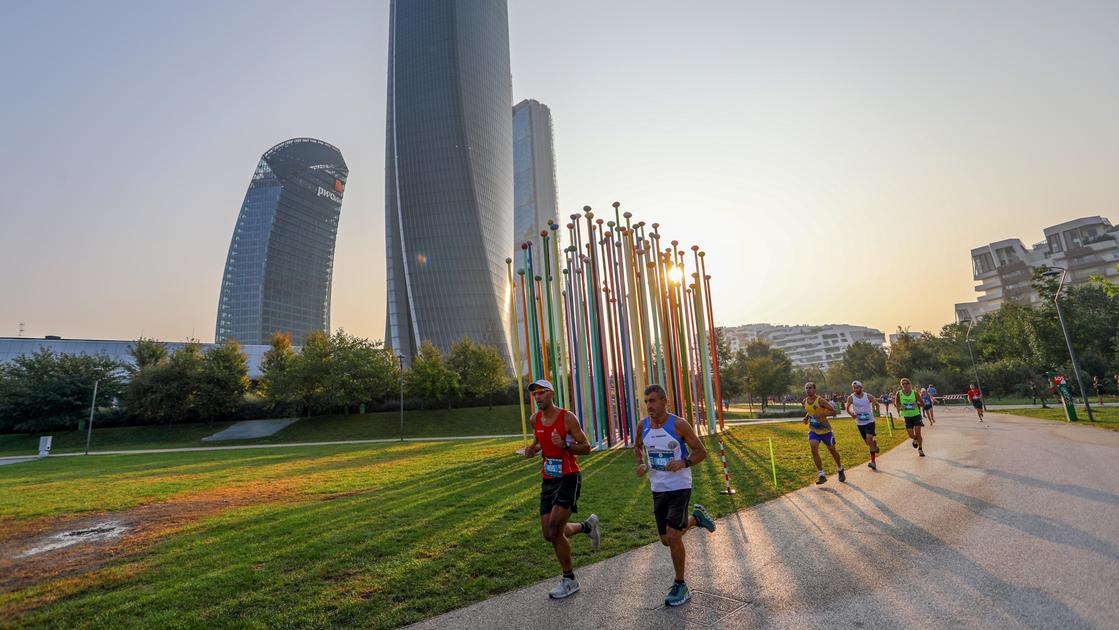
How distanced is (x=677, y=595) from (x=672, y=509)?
756mm

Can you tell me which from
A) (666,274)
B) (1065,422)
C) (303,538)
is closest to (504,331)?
(666,274)

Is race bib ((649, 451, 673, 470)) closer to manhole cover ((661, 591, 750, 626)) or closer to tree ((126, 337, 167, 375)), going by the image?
manhole cover ((661, 591, 750, 626))

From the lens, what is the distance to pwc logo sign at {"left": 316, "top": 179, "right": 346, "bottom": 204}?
144750mm

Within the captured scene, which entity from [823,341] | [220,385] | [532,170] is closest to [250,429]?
[220,385]

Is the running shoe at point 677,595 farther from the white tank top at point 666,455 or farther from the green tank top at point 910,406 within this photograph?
the green tank top at point 910,406

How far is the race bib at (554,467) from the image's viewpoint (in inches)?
221

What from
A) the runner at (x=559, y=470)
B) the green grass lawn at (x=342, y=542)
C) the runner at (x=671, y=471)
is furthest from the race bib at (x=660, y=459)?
the green grass lawn at (x=342, y=542)

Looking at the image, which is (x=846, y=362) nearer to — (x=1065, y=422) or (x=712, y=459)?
(x=1065, y=422)

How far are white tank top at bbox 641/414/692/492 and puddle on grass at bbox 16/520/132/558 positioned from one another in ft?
31.0

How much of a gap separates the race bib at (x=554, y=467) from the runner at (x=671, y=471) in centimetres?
86

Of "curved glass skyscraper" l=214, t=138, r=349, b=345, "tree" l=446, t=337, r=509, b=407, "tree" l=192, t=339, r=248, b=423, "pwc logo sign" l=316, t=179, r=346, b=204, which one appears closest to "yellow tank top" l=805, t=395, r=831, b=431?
"tree" l=446, t=337, r=509, b=407

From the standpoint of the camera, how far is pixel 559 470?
5.62 m

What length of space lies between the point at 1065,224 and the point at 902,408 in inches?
5892

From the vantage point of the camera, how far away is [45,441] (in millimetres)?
32000
